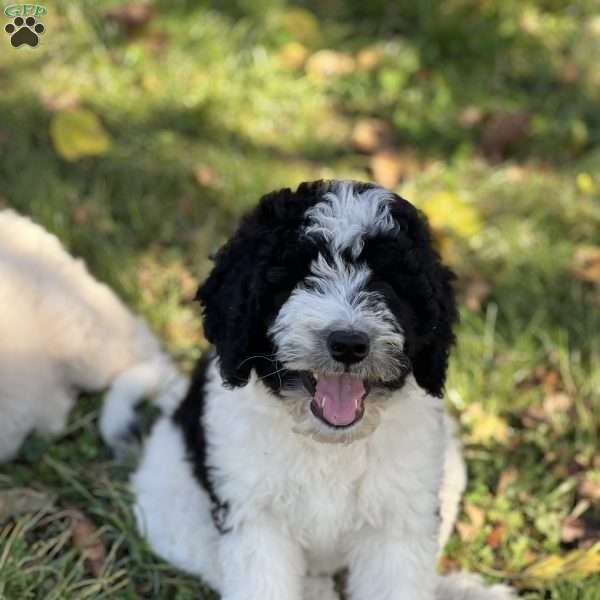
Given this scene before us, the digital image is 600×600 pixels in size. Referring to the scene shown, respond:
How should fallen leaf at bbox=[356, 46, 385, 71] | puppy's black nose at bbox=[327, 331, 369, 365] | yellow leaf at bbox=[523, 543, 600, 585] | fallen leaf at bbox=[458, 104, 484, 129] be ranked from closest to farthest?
1. puppy's black nose at bbox=[327, 331, 369, 365]
2. yellow leaf at bbox=[523, 543, 600, 585]
3. fallen leaf at bbox=[458, 104, 484, 129]
4. fallen leaf at bbox=[356, 46, 385, 71]

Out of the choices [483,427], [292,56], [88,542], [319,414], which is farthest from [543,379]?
[292,56]

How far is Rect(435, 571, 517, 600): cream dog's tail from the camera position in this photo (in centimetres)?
359

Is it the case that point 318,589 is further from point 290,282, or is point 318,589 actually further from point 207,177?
point 207,177

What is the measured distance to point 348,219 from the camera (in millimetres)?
2867

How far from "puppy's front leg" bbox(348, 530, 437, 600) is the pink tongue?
58 cm

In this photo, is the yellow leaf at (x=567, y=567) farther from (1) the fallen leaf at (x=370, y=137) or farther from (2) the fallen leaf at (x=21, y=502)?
(1) the fallen leaf at (x=370, y=137)

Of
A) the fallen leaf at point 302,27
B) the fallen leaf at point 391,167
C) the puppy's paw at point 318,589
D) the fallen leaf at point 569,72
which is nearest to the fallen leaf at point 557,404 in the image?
the puppy's paw at point 318,589

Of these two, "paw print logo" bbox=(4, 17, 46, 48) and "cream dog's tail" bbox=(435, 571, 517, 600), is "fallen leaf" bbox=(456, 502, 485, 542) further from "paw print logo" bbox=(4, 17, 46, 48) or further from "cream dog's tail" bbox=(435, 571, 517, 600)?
"paw print logo" bbox=(4, 17, 46, 48)

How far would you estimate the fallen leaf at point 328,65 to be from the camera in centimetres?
676

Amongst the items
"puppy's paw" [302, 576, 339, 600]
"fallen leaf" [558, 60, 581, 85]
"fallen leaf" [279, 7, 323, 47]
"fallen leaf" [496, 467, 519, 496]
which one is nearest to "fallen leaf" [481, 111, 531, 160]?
"fallen leaf" [558, 60, 581, 85]

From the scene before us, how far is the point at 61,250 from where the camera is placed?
461cm

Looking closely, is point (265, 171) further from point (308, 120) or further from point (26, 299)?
point (26, 299)

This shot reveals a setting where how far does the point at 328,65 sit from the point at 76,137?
200cm

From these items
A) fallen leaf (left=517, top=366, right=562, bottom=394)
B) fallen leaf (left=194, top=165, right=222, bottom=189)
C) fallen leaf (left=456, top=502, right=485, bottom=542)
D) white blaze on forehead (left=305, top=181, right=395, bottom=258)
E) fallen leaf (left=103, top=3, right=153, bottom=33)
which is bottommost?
fallen leaf (left=456, top=502, right=485, bottom=542)
